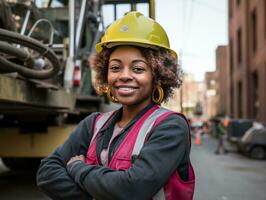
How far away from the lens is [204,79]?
75000 mm

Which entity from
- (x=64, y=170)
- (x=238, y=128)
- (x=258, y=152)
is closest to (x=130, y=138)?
(x=64, y=170)

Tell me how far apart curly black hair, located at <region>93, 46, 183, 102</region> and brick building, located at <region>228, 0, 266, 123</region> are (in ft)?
79.5

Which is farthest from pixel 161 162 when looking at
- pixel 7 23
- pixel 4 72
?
pixel 7 23

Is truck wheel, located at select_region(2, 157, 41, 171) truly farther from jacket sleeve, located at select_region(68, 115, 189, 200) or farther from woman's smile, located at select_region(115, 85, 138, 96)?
jacket sleeve, located at select_region(68, 115, 189, 200)

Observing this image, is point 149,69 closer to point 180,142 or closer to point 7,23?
point 180,142

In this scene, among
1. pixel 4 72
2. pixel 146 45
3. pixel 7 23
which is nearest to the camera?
pixel 146 45

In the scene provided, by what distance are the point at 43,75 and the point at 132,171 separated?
13.6 feet

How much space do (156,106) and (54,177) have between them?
0.56 meters

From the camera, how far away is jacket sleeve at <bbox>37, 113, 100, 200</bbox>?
87.0 inches

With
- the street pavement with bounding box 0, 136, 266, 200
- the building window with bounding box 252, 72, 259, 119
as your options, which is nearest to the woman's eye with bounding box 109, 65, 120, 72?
the street pavement with bounding box 0, 136, 266, 200

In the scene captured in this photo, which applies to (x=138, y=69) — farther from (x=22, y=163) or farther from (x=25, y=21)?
(x=22, y=163)

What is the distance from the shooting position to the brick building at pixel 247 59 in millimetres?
27469

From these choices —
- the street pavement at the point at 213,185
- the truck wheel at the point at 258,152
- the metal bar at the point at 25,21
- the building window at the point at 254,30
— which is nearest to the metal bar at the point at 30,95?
the metal bar at the point at 25,21

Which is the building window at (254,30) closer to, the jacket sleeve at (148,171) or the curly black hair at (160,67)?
the curly black hair at (160,67)
